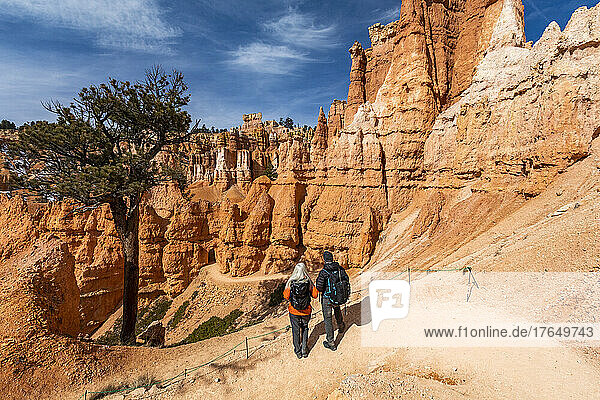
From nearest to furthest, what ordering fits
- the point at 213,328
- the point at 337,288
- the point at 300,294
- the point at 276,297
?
the point at 300,294
the point at 337,288
the point at 213,328
the point at 276,297

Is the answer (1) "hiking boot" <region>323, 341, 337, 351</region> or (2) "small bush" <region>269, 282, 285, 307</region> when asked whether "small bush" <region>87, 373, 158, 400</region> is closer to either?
(1) "hiking boot" <region>323, 341, 337, 351</region>

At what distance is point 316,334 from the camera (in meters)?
6.48

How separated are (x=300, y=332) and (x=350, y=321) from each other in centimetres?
159

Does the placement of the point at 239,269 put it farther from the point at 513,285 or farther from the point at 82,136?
the point at 513,285

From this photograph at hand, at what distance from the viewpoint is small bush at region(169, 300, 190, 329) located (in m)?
20.0

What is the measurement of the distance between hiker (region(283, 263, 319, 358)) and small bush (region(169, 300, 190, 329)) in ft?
58.2

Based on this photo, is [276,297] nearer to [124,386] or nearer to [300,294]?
[124,386]

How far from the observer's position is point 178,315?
2072 centimetres

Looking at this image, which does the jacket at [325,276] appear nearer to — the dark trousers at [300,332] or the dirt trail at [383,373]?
the dark trousers at [300,332]

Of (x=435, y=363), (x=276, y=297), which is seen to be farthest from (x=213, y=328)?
(x=435, y=363)

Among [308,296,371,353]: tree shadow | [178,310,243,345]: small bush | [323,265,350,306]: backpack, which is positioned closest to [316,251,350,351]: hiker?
[323,265,350,306]: backpack

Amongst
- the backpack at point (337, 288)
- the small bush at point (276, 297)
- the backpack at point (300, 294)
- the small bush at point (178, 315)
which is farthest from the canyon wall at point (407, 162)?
the backpack at point (300, 294)

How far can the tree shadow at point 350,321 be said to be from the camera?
611 cm

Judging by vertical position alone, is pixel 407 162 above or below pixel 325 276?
above
